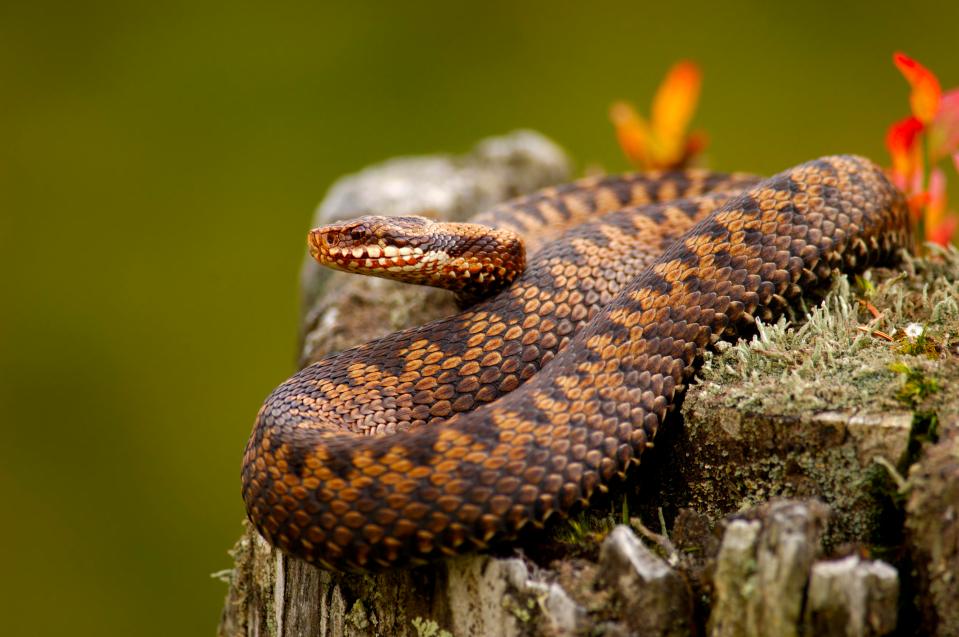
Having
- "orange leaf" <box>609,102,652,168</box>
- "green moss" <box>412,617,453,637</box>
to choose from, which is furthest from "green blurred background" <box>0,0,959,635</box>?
"green moss" <box>412,617,453,637</box>

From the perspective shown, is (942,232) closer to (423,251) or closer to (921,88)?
(921,88)

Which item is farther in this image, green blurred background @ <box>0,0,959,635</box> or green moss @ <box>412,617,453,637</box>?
green blurred background @ <box>0,0,959,635</box>

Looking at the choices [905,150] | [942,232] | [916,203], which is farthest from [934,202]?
[905,150]

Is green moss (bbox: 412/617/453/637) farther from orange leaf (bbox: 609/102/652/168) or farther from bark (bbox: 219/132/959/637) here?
orange leaf (bbox: 609/102/652/168)

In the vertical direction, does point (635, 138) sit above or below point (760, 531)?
above

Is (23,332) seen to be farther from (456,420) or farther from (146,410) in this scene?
(456,420)

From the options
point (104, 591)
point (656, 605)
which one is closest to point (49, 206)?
point (104, 591)
